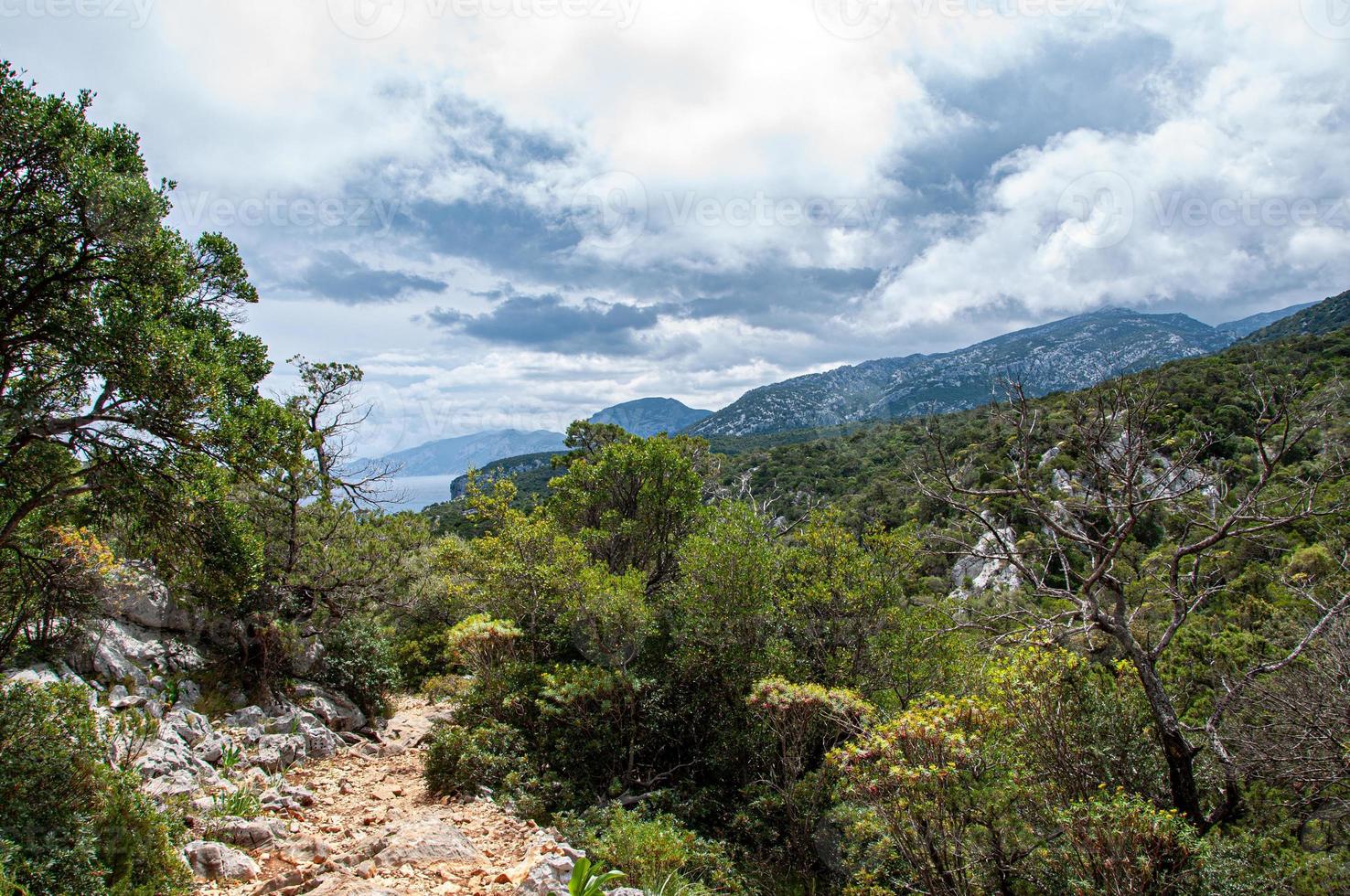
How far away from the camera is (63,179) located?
630cm

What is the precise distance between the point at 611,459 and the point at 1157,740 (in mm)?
12841

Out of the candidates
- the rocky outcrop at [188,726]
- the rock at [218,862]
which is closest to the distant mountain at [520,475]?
the rocky outcrop at [188,726]

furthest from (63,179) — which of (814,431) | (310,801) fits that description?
(814,431)

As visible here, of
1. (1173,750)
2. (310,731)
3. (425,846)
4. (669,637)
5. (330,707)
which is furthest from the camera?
(669,637)

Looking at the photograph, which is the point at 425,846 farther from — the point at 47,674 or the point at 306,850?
the point at 47,674

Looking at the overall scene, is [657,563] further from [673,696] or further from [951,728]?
[951,728]

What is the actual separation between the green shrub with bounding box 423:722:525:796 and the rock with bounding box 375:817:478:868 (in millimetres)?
2662

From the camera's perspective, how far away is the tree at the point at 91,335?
20.0ft

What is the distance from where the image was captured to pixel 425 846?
22.0 feet

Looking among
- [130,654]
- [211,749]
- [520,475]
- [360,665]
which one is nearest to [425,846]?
[211,749]

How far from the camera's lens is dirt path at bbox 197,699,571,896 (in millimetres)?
5930

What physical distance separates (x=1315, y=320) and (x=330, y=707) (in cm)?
11279

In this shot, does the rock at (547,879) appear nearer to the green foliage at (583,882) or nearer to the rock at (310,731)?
the green foliage at (583,882)

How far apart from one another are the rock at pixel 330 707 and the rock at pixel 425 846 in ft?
19.5
